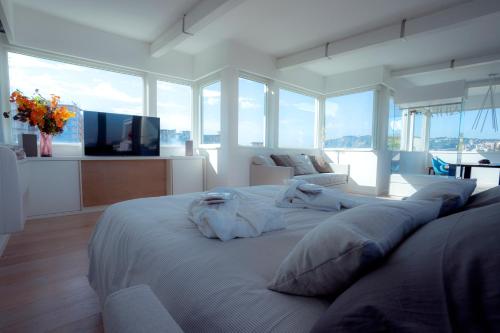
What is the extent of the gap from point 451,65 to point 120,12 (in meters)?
5.71

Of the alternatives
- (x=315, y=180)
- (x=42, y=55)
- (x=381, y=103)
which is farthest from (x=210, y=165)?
(x=381, y=103)

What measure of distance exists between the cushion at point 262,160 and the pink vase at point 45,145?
10.1 ft

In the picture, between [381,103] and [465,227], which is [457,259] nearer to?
[465,227]

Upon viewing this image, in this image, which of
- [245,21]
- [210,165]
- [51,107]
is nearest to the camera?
[51,107]

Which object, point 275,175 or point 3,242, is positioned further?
point 275,175

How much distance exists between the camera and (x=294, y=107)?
5.65 metres

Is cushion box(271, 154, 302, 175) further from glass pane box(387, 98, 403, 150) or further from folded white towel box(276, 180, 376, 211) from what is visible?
folded white towel box(276, 180, 376, 211)

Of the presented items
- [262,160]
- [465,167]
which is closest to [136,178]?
[262,160]

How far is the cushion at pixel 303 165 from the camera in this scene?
4.60 meters

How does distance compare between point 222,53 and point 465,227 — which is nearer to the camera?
point 465,227

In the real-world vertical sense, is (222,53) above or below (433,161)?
above

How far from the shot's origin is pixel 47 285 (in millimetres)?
1660

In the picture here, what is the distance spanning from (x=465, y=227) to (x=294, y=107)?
542 cm

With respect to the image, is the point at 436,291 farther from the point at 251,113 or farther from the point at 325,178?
the point at 251,113
